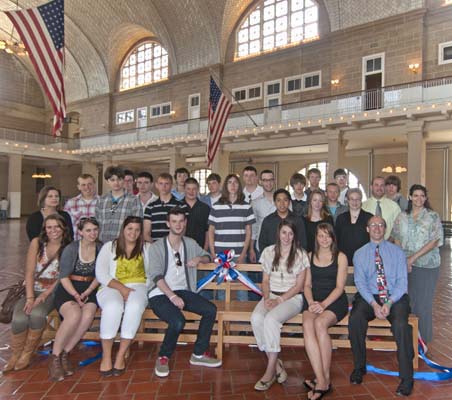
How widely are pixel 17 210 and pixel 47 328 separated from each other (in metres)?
25.2

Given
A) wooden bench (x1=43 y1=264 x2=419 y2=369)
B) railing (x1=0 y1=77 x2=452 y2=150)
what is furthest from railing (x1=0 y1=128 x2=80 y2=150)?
wooden bench (x1=43 y1=264 x2=419 y2=369)

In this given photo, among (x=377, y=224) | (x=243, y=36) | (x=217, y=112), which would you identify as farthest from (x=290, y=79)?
(x=377, y=224)

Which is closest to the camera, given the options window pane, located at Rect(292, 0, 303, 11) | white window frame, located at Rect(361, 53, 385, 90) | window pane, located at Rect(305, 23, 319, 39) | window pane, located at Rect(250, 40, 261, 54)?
white window frame, located at Rect(361, 53, 385, 90)

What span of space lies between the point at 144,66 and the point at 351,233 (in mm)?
26768

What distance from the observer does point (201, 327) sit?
11.6 feet

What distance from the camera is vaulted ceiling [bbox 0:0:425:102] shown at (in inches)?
691

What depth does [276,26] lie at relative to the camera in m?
20.9

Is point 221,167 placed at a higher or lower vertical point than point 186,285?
higher

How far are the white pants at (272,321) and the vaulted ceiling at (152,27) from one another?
1683 centimetres

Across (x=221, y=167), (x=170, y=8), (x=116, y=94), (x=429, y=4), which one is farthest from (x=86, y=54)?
(x=429, y=4)

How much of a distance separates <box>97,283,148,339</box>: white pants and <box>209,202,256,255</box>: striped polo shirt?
1176 mm

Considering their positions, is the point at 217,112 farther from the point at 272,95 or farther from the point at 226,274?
the point at 272,95

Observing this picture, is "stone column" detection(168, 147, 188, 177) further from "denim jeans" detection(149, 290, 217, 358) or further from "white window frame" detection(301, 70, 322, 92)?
"denim jeans" detection(149, 290, 217, 358)

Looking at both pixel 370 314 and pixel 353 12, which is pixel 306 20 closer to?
pixel 353 12
